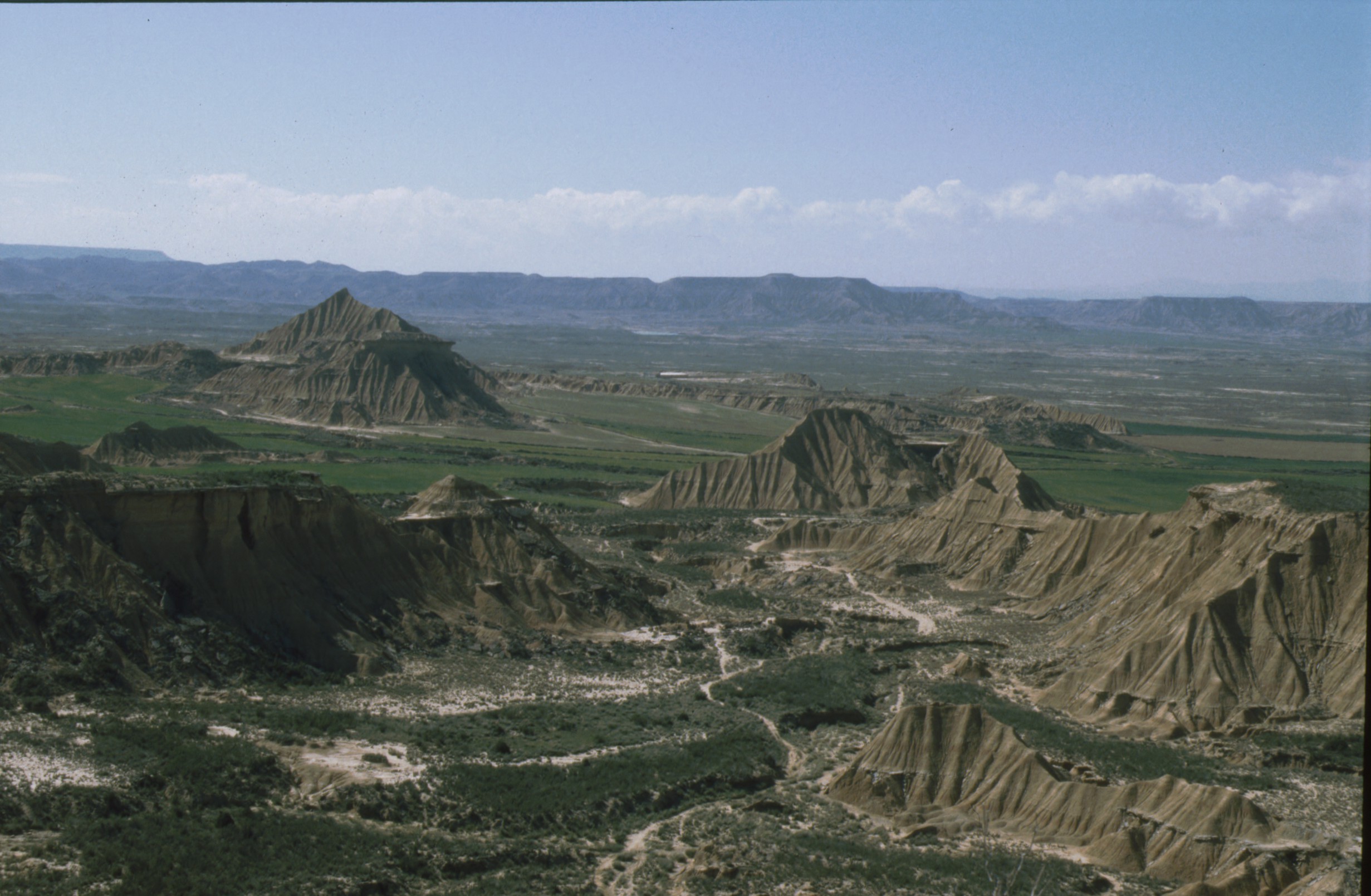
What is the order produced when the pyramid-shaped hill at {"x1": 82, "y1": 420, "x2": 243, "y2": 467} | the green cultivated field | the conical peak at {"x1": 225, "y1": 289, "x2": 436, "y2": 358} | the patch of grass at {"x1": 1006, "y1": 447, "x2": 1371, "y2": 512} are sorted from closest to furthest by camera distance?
the pyramid-shaped hill at {"x1": 82, "y1": 420, "x2": 243, "y2": 467}
the green cultivated field
the patch of grass at {"x1": 1006, "y1": 447, "x2": 1371, "y2": 512}
the conical peak at {"x1": 225, "y1": 289, "x2": 436, "y2": 358}

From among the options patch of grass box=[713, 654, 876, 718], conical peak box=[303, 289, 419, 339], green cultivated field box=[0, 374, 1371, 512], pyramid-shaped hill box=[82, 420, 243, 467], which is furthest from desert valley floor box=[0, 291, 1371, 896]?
conical peak box=[303, 289, 419, 339]

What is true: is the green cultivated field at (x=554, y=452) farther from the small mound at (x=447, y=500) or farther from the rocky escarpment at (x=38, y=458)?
the small mound at (x=447, y=500)

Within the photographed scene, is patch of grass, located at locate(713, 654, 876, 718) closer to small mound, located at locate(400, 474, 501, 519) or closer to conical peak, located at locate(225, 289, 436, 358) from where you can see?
small mound, located at locate(400, 474, 501, 519)

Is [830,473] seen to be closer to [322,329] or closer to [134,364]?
A: [322,329]

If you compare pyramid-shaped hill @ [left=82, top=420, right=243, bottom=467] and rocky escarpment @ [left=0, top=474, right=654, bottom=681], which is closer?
rocky escarpment @ [left=0, top=474, right=654, bottom=681]

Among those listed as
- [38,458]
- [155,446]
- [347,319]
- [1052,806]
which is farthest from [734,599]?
[347,319]

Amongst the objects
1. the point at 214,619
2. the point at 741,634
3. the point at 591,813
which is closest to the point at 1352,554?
the point at 741,634
